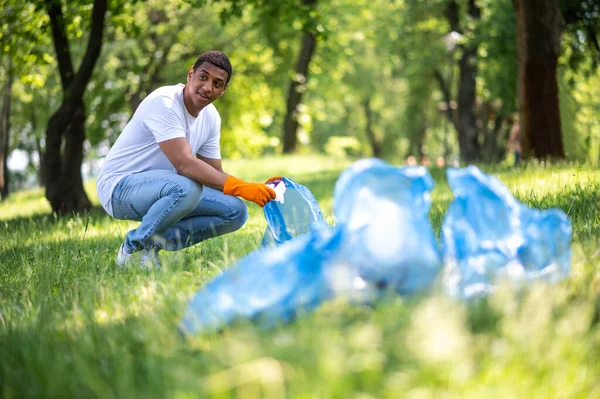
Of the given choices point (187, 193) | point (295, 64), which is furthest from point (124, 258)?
point (295, 64)

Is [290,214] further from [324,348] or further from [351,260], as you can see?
[324,348]

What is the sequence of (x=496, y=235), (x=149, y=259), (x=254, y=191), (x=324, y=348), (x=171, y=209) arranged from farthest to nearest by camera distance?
(x=171, y=209), (x=149, y=259), (x=254, y=191), (x=496, y=235), (x=324, y=348)

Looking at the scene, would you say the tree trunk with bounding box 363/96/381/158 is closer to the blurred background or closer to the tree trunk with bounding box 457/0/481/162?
the blurred background

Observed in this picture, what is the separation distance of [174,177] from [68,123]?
247 inches

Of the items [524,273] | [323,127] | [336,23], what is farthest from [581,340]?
[323,127]

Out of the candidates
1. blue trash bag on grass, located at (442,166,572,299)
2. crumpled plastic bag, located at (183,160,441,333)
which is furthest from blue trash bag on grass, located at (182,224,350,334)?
blue trash bag on grass, located at (442,166,572,299)

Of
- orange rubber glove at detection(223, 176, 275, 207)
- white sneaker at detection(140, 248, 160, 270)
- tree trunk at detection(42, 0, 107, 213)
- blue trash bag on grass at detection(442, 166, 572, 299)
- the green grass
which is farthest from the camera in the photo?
tree trunk at detection(42, 0, 107, 213)

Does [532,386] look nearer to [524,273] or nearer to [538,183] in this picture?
[524,273]

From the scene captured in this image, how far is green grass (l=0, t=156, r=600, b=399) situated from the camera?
193 centimetres

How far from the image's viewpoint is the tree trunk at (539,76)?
970 cm

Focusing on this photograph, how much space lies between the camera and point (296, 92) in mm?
19578

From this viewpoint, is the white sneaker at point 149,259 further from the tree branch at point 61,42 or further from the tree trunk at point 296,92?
the tree trunk at point 296,92

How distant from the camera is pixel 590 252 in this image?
3324mm

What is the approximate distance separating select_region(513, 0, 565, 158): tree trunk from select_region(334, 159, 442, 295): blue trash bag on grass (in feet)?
25.9
